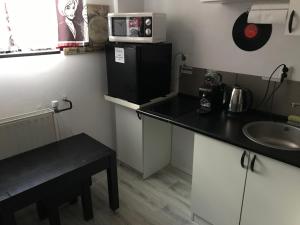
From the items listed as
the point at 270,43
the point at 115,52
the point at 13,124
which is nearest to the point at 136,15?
the point at 115,52

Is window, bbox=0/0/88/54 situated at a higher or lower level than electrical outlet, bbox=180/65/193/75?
higher

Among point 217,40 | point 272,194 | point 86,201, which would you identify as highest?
point 217,40

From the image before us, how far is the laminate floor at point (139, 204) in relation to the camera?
6.62 ft

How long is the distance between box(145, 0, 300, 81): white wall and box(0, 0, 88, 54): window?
78cm

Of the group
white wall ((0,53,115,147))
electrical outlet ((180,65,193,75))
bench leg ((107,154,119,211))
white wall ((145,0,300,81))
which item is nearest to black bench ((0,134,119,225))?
bench leg ((107,154,119,211))

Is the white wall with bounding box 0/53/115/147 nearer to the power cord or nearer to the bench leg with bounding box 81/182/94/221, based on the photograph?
the bench leg with bounding box 81/182/94/221

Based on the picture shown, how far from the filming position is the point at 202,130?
1.64 metres

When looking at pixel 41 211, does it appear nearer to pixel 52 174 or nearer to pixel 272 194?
pixel 52 174

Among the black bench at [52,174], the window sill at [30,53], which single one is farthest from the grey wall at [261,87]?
the window sill at [30,53]

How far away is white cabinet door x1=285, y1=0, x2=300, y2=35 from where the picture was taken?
1.37m

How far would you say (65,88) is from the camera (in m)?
2.21

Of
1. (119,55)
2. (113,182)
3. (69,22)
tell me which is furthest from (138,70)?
(113,182)

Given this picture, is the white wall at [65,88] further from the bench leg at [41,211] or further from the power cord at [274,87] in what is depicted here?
the power cord at [274,87]

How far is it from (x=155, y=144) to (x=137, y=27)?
1.14 meters
